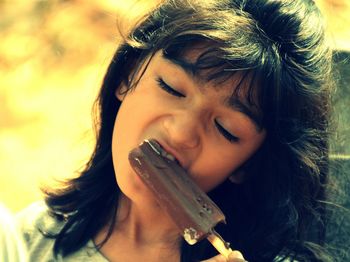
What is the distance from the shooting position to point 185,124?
2059 millimetres

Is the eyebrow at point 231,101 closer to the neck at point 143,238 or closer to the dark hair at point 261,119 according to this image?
the dark hair at point 261,119

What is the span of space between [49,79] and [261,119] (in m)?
3.32

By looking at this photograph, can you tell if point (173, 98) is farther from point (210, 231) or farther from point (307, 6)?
point (307, 6)

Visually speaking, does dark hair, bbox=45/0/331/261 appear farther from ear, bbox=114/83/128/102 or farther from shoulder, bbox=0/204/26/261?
shoulder, bbox=0/204/26/261

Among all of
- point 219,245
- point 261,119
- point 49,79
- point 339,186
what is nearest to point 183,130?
point 261,119

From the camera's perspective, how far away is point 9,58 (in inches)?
208

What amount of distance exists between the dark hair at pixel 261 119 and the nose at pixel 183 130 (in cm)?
15

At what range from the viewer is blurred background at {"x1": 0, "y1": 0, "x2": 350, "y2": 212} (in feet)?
14.3

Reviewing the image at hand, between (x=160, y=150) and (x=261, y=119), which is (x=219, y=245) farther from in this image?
(x=261, y=119)

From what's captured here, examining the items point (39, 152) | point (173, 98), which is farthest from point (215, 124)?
point (39, 152)

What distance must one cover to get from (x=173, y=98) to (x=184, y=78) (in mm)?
78

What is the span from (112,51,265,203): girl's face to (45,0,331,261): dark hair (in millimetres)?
59

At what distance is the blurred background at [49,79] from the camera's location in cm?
436

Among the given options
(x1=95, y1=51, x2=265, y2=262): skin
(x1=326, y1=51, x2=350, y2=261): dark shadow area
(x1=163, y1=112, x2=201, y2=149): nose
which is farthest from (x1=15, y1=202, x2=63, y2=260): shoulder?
(x1=326, y1=51, x2=350, y2=261): dark shadow area
